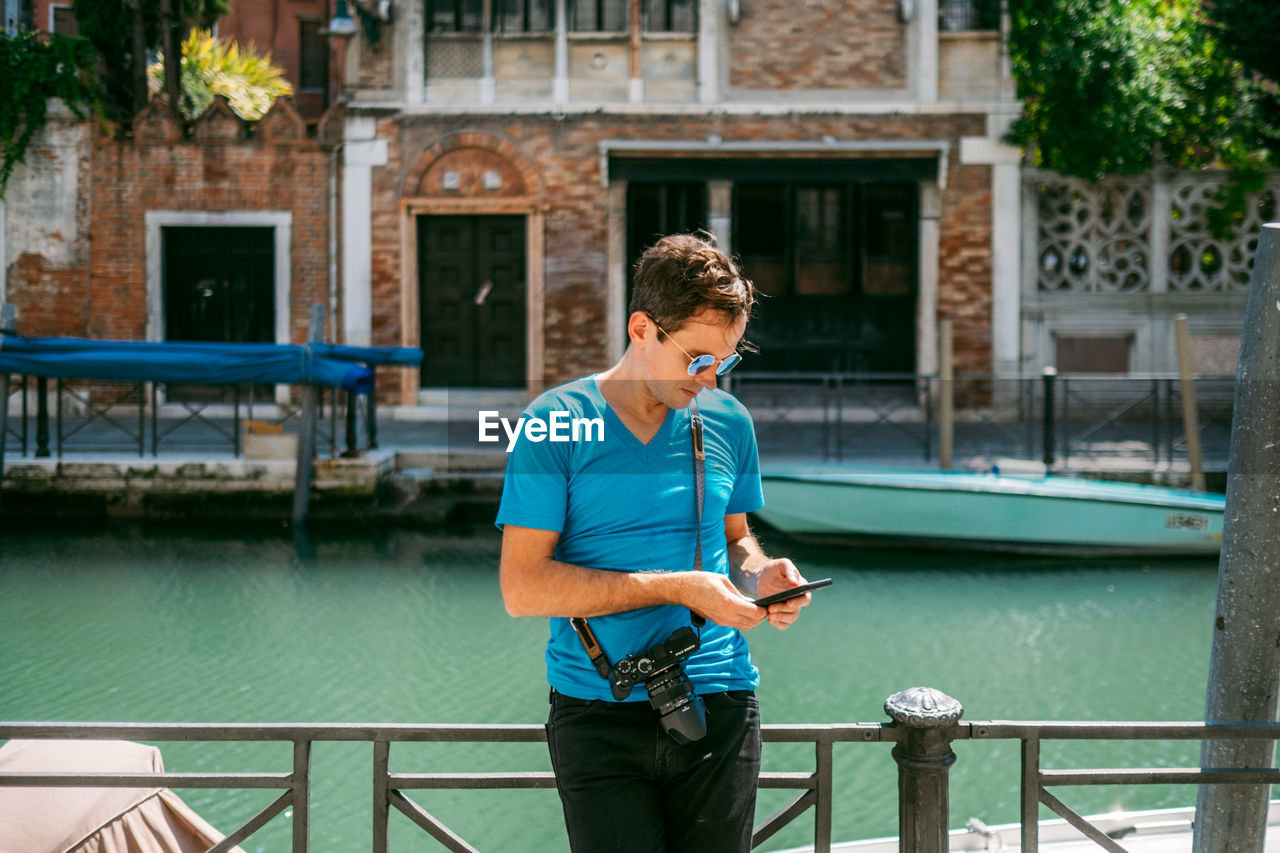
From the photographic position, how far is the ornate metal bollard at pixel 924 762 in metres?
2.52

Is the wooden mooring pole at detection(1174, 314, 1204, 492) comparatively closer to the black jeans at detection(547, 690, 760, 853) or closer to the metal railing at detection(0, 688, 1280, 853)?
the metal railing at detection(0, 688, 1280, 853)

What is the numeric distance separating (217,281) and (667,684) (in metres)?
15.0

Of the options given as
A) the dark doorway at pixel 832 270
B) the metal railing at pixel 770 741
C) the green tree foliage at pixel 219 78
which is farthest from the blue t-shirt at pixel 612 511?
the green tree foliage at pixel 219 78

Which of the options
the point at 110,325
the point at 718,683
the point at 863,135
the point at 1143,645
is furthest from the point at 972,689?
the point at 110,325

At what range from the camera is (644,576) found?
188cm

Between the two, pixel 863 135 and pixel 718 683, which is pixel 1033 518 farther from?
pixel 718 683

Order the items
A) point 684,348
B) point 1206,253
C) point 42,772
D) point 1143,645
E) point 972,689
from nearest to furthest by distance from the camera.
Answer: point 684,348 → point 42,772 → point 972,689 → point 1143,645 → point 1206,253

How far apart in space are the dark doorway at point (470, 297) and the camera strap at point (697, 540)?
13622 millimetres

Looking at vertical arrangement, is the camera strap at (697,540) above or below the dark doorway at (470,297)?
below

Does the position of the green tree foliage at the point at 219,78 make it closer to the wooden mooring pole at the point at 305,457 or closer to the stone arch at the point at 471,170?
the stone arch at the point at 471,170

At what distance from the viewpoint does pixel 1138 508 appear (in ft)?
32.9

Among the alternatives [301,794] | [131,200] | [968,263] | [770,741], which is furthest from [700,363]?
[131,200]

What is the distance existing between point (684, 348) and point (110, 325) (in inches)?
597

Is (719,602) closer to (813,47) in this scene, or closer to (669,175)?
(669,175)
